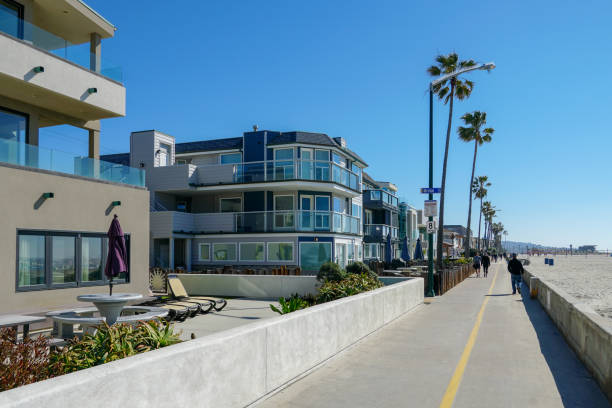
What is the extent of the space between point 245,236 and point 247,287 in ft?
36.6

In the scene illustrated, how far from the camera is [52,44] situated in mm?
15219

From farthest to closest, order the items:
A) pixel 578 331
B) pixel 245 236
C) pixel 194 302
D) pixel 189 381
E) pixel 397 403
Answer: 1. pixel 245 236
2. pixel 194 302
3. pixel 578 331
4. pixel 397 403
5. pixel 189 381

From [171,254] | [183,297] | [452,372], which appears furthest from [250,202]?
[452,372]

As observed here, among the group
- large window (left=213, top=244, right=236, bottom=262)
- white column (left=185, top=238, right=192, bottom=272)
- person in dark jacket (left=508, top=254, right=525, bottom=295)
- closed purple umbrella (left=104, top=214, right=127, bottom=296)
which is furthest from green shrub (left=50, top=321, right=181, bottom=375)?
white column (left=185, top=238, right=192, bottom=272)

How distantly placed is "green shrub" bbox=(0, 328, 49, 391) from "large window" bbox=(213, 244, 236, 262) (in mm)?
26065

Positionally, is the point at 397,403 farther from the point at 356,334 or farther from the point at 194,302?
the point at 194,302

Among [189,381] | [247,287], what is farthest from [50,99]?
[189,381]

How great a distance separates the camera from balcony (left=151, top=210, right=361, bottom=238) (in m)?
30.3

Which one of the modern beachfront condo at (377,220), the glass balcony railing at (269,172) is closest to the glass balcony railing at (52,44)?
the glass balcony railing at (269,172)

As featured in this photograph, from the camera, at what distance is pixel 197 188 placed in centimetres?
3203

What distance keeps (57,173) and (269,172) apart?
696 inches

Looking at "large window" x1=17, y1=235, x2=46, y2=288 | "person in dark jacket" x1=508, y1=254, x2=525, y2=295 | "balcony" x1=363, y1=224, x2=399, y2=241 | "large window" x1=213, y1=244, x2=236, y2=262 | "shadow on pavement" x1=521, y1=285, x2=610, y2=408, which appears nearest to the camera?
"shadow on pavement" x1=521, y1=285, x2=610, y2=408

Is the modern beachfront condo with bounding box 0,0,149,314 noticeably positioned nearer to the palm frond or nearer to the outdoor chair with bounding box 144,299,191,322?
the outdoor chair with bounding box 144,299,191,322

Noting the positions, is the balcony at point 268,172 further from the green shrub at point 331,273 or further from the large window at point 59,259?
the large window at point 59,259
